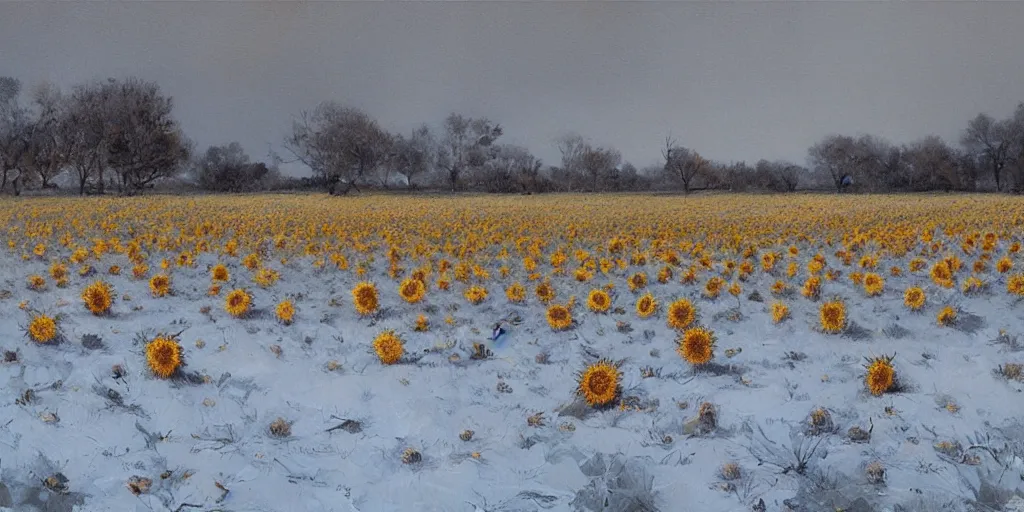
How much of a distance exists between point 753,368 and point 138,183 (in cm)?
1529

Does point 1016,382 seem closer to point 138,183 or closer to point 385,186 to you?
point 138,183

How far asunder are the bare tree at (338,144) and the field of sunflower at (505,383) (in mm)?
5851

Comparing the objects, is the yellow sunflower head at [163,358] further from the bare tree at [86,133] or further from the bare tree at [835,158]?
the bare tree at [835,158]

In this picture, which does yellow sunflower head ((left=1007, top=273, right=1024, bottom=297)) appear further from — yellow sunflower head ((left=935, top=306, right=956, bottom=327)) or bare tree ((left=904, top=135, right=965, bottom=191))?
bare tree ((left=904, top=135, right=965, bottom=191))

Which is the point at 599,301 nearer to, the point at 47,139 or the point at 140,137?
the point at 47,139

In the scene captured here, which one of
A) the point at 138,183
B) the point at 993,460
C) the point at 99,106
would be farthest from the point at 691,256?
the point at 138,183

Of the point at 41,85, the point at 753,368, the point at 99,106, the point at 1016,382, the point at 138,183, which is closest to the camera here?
the point at 1016,382

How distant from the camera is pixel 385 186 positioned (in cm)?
2245

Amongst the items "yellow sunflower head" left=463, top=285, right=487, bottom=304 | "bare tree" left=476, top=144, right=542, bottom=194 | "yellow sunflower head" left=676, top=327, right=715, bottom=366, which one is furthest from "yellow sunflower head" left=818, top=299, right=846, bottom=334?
"bare tree" left=476, top=144, right=542, bottom=194

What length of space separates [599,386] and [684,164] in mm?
15541

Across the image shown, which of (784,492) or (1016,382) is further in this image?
(1016,382)

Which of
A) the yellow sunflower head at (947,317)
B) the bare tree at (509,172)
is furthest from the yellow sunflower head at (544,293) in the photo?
the bare tree at (509,172)

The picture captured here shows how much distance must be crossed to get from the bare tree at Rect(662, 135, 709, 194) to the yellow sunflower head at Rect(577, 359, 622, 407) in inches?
426

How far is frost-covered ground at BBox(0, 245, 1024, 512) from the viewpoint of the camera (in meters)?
3.09
